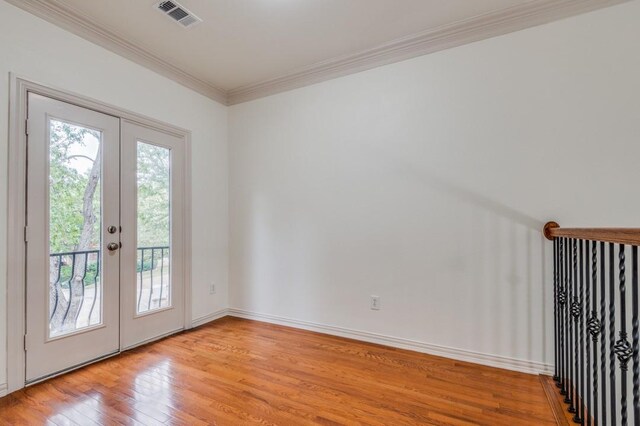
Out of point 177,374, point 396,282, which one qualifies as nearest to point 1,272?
point 177,374

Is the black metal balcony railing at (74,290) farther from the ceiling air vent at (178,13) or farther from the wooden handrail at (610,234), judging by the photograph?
the wooden handrail at (610,234)

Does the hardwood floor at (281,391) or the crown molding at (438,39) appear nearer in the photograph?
the hardwood floor at (281,391)

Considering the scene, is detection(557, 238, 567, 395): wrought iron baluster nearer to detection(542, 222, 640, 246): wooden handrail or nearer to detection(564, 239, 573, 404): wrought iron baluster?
detection(564, 239, 573, 404): wrought iron baluster

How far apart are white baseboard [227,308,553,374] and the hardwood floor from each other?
69 millimetres

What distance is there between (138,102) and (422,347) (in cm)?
340

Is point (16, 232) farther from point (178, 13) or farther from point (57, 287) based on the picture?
point (178, 13)

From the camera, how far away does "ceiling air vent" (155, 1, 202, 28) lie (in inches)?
93.4

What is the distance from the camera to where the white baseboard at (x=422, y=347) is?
2.41 m

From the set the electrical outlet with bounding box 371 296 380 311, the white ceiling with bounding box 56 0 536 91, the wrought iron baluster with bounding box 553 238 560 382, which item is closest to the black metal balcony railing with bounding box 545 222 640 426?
the wrought iron baluster with bounding box 553 238 560 382

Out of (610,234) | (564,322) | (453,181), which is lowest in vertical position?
(564,322)

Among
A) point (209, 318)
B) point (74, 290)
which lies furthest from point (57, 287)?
point (209, 318)

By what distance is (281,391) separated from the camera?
217 centimetres

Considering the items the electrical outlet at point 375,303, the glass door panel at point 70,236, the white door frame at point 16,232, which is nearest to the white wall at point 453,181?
the electrical outlet at point 375,303

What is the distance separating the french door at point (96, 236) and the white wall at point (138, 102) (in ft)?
0.52
